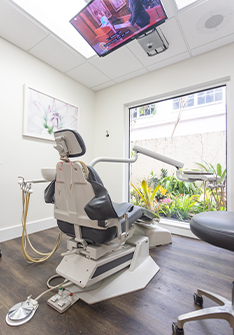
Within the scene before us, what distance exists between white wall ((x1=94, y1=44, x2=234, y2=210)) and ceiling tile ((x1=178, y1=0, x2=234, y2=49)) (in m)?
0.28

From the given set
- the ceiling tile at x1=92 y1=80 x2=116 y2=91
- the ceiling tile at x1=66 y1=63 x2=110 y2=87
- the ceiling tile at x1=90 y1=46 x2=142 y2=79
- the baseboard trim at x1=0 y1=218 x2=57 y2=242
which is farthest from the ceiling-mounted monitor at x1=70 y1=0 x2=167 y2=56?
the baseboard trim at x1=0 y1=218 x2=57 y2=242

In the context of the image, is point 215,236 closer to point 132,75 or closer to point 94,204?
point 94,204

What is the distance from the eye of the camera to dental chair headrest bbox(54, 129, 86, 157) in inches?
44.4

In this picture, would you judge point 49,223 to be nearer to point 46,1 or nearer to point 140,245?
point 140,245

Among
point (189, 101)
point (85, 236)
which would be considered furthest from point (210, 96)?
point (85, 236)

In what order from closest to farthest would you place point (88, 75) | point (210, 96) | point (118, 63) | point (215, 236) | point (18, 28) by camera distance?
point (215, 236) < point (18, 28) < point (210, 96) < point (118, 63) < point (88, 75)

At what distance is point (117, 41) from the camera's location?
2072mm

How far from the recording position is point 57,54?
254 centimetres

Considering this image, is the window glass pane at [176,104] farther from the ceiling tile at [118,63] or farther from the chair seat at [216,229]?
the chair seat at [216,229]

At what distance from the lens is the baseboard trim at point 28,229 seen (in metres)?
2.21

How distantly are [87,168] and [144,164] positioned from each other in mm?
2197

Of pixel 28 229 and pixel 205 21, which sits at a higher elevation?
pixel 205 21

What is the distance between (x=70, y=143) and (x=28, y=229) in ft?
6.47

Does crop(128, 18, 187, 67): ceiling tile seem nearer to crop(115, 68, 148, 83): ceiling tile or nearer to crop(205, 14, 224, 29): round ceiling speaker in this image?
crop(115, 68, 148, 83): ceiling tile
